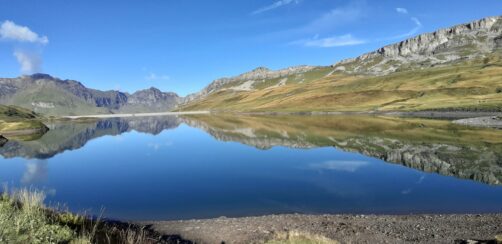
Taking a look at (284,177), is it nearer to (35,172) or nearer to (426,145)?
(426,145)

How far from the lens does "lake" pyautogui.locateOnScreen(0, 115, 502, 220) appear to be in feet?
107

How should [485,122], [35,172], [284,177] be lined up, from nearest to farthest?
[284,177] → [35,172] → [485,122]

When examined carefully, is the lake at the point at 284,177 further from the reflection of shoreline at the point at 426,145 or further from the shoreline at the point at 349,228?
the shoreline at the point at 349,228

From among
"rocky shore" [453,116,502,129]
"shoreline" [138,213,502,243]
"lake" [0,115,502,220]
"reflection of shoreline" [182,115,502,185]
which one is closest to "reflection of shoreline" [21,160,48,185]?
"lake" [0,115,502,220]

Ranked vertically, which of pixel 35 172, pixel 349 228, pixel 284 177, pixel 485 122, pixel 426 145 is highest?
pixel 485 122

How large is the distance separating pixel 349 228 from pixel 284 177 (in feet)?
72.0

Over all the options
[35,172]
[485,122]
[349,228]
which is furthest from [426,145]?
[35,172]

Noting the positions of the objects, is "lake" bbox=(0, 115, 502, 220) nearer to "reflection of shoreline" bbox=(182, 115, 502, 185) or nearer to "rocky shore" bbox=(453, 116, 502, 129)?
"reflection of shoreline" bbox=(182, 115, 502, 185)

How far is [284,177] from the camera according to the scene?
45.7 metres

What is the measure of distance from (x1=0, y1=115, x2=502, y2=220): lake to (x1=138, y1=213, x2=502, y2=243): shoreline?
3.96 meters

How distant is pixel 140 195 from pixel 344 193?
19.5 metres

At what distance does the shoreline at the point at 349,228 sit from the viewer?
21719mm

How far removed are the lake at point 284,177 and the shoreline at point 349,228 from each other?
396cm

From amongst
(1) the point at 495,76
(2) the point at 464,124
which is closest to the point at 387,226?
Result: (2) the point at 464,124
